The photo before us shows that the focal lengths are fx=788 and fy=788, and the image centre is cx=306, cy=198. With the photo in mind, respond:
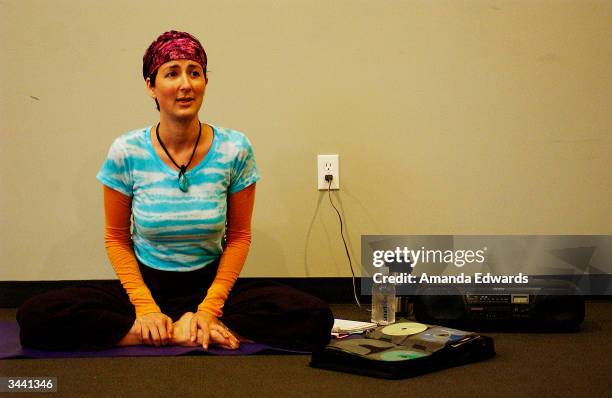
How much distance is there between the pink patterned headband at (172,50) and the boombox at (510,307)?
0.95m

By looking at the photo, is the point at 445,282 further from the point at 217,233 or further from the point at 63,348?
the point at 63,348

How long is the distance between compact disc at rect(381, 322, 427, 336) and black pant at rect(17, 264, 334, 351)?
0.16m

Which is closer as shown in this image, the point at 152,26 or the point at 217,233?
the point at 217,233

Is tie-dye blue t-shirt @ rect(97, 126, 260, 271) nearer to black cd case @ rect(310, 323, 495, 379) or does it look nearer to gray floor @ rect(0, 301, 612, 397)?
gray floor @ rect(0, 301, 612, 397)

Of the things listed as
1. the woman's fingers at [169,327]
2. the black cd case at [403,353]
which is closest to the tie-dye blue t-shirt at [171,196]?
the woman's fingers at [169,327]

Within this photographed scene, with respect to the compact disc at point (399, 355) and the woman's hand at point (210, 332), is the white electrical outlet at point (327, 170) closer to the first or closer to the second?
the woman's hand at point (210, 332)

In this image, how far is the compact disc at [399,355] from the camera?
1742mm

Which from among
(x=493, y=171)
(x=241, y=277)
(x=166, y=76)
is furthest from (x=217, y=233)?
(x=493, y=171)

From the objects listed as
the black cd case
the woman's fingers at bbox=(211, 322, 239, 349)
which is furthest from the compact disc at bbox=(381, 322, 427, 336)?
the woman's fingers at bbox=(211, 322, 239, 349)

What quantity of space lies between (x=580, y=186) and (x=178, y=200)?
58.1 inches

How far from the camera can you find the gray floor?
5.29 feet

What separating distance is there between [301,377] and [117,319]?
514mm

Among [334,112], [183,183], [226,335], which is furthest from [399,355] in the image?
[334,112]

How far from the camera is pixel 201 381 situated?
1686 millimetres
